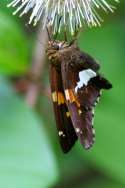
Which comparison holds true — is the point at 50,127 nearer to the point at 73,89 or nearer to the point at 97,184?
the point at 97,184

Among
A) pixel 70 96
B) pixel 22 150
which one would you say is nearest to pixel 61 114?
pixel 70 96

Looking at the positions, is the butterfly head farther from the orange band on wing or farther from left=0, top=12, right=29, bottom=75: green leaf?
left=0, top=12, right=29, bottom=75: green leaf

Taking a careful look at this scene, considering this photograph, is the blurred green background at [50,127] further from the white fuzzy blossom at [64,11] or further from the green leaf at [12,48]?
the white fuzzy blossom at [64,11]

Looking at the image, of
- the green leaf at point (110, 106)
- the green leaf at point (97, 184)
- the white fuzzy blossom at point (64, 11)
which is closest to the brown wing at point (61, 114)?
the white fuzzy blossom at point (64, 11)

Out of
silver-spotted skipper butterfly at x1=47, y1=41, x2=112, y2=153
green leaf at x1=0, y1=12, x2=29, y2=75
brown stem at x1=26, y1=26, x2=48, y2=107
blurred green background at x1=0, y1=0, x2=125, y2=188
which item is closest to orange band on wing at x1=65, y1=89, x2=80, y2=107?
silver-spotted skipper butterfly at x1=47, y1=41, x2=112, y2=153

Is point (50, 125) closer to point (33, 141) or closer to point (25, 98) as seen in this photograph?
point (25, 98)

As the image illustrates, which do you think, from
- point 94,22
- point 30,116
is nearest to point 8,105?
point 30,116
